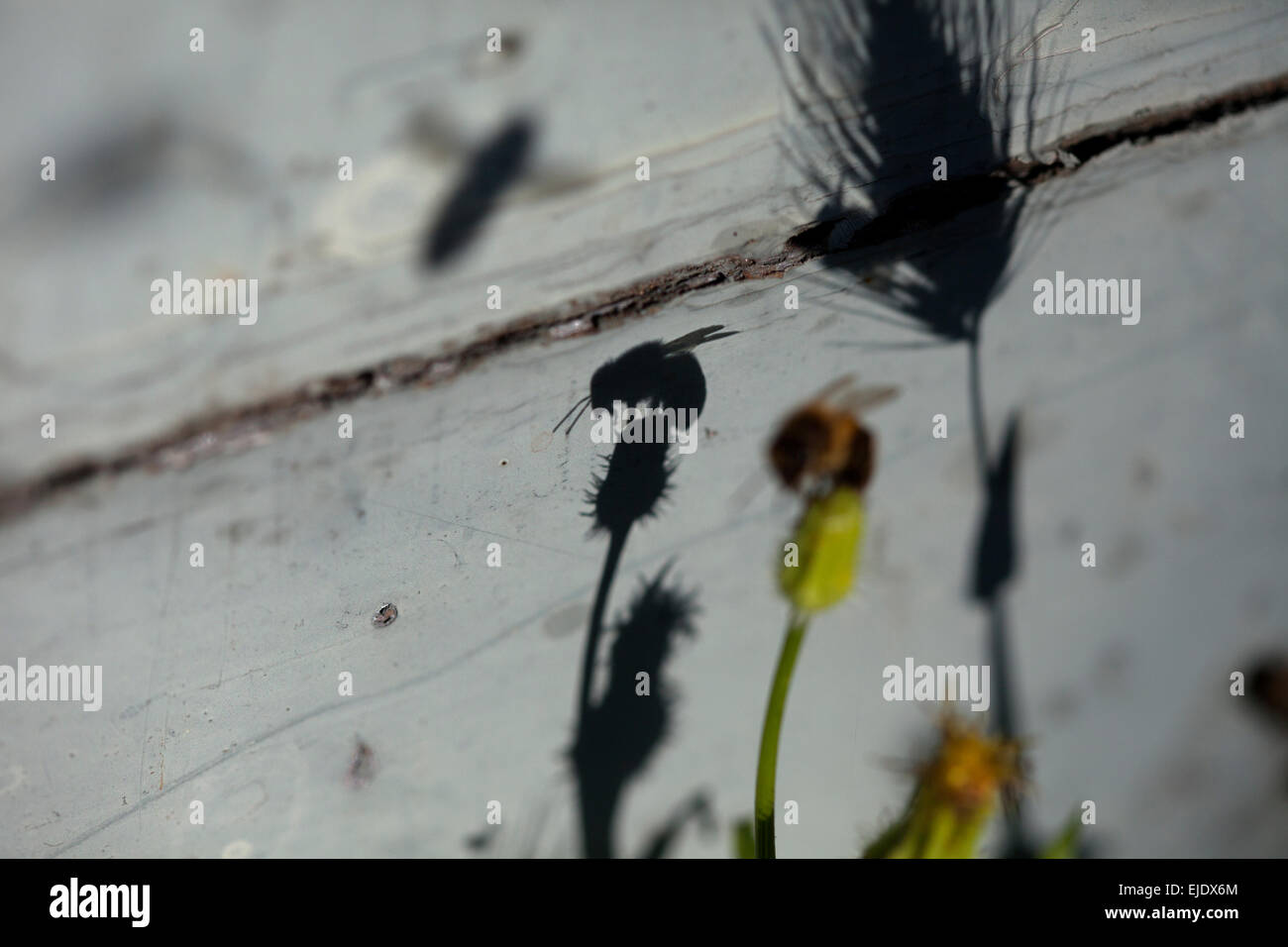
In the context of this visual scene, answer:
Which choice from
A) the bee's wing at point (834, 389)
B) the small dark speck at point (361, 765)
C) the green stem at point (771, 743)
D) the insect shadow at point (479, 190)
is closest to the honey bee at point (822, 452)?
the green stem at point (771, 743)

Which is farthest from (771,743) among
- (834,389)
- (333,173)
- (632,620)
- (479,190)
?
(333,173)

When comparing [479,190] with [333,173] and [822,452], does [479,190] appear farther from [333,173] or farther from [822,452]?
[822,452]

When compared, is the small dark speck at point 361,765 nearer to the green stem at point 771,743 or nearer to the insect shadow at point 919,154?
the green stem at point 771,743

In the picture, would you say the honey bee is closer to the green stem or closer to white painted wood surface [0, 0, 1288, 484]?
the green stem

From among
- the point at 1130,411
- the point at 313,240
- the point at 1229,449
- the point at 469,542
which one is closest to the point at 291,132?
the point at 313,240

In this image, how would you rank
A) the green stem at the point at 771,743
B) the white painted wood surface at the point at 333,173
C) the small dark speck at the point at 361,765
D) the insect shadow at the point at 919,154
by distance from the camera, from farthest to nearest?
the small dark speck at the point at 361,765 → the insect shadow at the point at 919,154 → the green stem at the point at 771,743 → the white painted wood surface at the point at 333,173

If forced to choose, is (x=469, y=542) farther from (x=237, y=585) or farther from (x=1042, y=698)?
(x=1042, y=698)
